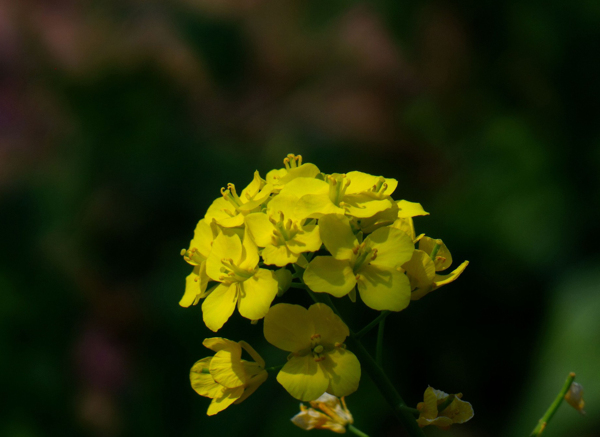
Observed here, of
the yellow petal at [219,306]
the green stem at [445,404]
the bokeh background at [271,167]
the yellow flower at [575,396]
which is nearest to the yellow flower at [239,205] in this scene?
the yellow petal at [219,306]

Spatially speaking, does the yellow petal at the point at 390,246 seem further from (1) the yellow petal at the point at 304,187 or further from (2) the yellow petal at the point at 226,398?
(2) the yellow petal at the point at 226,398

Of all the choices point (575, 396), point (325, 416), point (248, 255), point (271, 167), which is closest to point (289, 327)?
point (248, 255)

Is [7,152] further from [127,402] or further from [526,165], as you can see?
[526,165]

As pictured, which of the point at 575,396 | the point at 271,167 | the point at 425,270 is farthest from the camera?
the point at 271,167

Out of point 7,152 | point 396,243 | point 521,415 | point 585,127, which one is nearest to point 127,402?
point 7,152

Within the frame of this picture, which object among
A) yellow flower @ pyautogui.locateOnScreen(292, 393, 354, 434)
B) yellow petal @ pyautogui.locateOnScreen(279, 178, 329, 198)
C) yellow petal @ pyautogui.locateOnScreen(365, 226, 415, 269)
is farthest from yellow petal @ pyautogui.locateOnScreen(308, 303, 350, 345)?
yellow flower @ pyautogui.locateOnScreen(292, 393, 354, 434)

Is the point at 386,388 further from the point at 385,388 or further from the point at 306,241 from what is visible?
the point at 306,241
